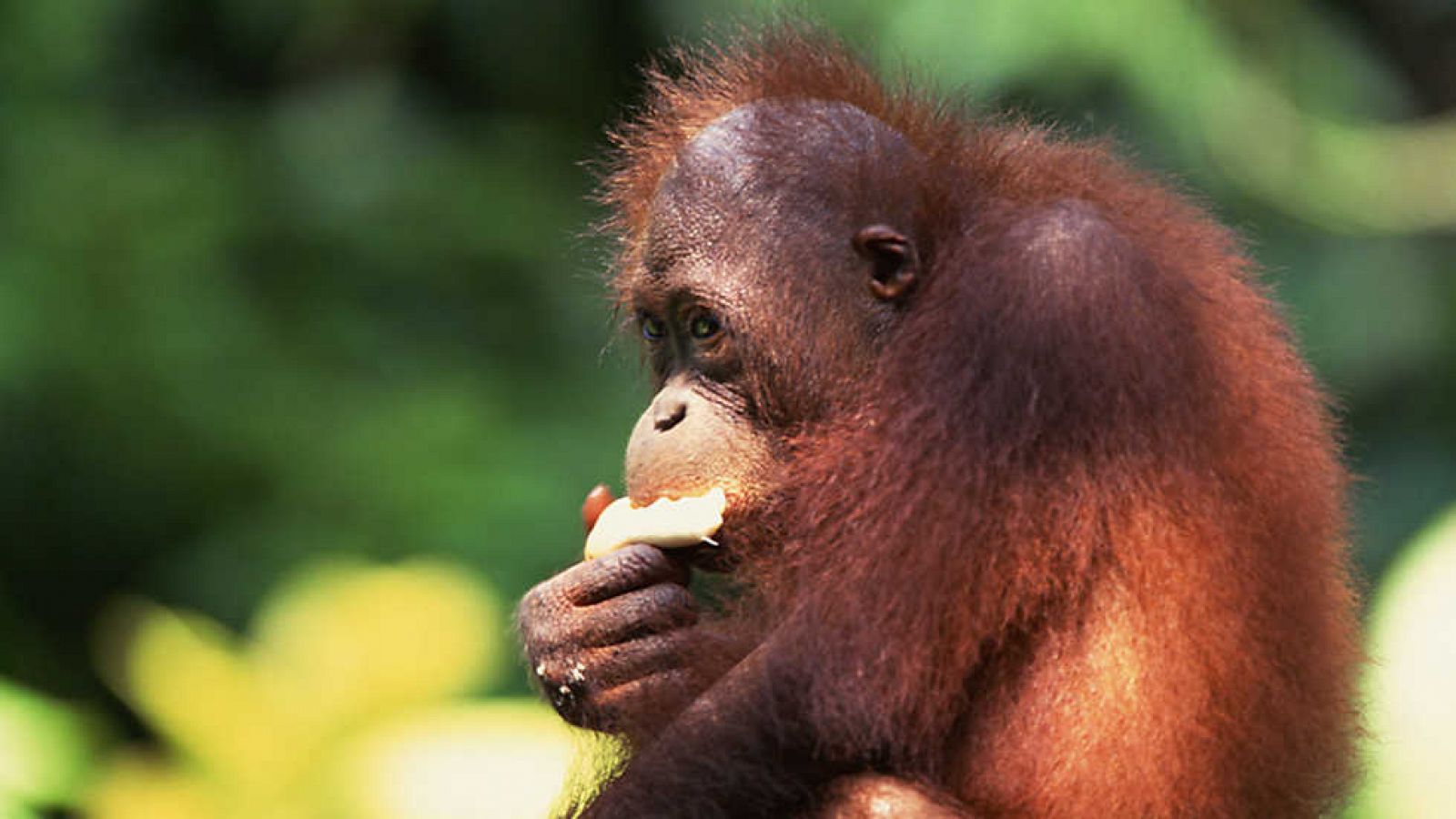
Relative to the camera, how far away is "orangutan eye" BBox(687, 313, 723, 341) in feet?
9.24

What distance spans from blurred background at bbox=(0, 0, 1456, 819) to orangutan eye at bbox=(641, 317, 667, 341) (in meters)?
2.99

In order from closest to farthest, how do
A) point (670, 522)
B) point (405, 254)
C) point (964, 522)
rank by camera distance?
1. point (964, 522)
2. point (670, 522)
3. point (405, 254)

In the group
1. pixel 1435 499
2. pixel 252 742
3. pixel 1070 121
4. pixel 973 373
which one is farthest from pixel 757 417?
pixel 1435 499

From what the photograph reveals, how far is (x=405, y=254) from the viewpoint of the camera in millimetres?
7195

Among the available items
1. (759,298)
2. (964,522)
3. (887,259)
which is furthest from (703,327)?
(964,522)

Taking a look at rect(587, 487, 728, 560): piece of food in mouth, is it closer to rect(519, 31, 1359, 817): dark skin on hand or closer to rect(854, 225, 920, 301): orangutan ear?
rect(519, 31, 1359, 817): dark skin on hand

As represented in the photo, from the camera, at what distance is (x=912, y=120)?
9.52ft

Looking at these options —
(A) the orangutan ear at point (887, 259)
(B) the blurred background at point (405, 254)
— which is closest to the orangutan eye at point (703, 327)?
(A) the orangutan ear at point (887, 259)

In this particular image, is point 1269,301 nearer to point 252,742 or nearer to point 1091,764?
point 1091,764

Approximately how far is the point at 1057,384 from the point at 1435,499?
4.17 m

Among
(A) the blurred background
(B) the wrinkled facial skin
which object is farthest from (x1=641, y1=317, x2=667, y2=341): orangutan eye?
(A) the blurred background

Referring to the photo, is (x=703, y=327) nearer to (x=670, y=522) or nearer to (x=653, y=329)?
(x=653, y=329)

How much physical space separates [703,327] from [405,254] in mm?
4525

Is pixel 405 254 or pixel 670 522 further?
pixel 405 254
